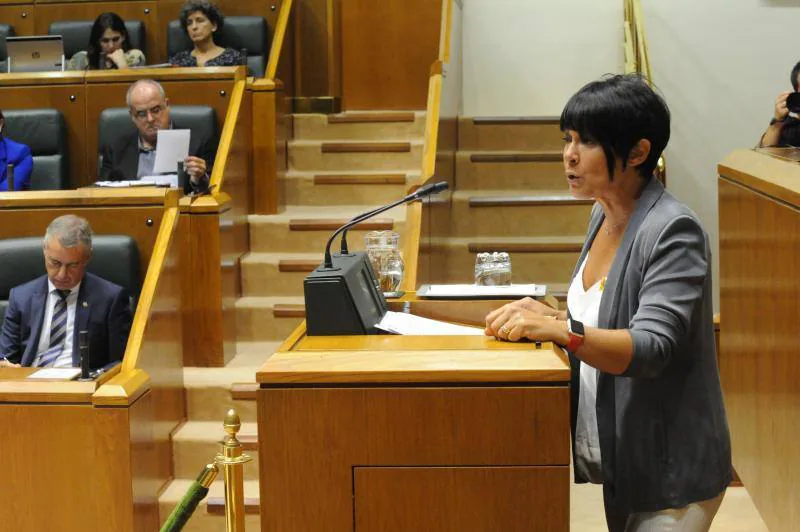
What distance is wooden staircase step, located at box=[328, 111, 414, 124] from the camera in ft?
15.5

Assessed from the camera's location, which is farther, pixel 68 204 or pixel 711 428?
pixel 68 204

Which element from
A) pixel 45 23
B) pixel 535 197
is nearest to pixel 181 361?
pixel 535 197

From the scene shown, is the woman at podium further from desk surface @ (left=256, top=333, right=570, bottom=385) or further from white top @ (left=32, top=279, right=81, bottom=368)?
white top @ (left=32, top=279, right=81, bottom=368)

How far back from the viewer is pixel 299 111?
4977 millimetres

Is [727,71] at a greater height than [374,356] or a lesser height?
greater

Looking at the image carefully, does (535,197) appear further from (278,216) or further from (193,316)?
(193,316)

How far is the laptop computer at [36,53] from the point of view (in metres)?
4.43

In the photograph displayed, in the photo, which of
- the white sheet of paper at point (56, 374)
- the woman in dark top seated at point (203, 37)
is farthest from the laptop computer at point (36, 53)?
the white sheet of paper at point (56, 374)

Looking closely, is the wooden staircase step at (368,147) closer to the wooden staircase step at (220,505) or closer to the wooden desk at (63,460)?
the wooden staircase step at (220,505)

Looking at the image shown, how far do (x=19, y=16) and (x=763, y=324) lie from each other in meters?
4.03

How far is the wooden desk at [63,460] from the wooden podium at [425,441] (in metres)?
1.59

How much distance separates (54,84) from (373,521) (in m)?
3.27

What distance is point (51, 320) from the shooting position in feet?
9.57

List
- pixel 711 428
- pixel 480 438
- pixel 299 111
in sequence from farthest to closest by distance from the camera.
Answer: pixel 299 111, pixel 711 428, pixel 480 438
